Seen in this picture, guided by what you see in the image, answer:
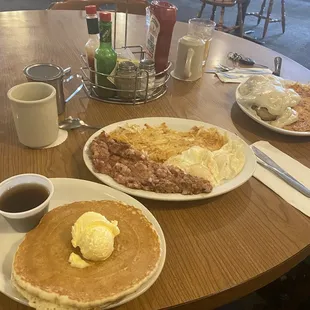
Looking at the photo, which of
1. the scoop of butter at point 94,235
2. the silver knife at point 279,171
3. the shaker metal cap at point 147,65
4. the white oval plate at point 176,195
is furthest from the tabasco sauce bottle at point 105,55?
the scoop of butter at point 94,235

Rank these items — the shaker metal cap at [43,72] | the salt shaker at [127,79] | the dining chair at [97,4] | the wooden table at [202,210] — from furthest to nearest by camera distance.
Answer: the dining chair at [97,4], the salt shaker at [127,79], the shaker metal cap at [43,72], the wooden table at [202,210]

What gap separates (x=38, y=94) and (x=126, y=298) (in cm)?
66

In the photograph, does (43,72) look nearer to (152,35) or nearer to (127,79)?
(127,79)

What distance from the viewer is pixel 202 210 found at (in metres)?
0.91

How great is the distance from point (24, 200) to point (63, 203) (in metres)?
0.11

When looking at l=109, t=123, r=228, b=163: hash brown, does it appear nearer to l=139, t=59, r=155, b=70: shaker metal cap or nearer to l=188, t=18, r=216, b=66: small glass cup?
l=139, t=59, r=155, b=70: shaker metal cap

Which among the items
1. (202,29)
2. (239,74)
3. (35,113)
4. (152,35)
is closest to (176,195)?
(35,113)

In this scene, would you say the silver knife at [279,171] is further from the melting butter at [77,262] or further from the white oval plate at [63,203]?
the melting butter at [77,262]

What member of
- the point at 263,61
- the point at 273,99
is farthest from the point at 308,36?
the point at 273,99

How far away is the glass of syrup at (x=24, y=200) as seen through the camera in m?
0.73

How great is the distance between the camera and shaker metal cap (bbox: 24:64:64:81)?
1.14 metres

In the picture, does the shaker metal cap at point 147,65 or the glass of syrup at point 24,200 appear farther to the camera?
the shaker metal cap at point 147,65

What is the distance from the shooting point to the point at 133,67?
130 cm

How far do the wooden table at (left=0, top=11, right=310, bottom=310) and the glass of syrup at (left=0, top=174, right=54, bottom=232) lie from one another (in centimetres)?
15
